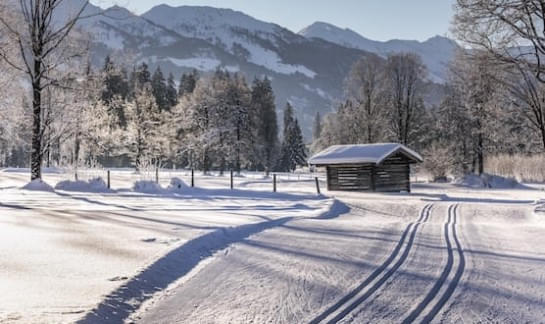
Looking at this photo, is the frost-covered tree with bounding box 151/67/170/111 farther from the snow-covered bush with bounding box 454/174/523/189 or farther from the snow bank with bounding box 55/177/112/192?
the snow bank with bounding box 55/177/112/192

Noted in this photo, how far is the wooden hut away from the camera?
1114 inches

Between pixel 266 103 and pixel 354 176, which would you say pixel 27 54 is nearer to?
pixel 354 176

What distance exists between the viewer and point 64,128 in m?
22.8

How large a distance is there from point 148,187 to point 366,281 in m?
16.3

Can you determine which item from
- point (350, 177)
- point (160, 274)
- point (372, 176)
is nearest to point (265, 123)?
point (350, 177)

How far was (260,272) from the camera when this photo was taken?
5.65m

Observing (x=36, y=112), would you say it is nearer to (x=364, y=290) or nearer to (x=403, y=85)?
(x=364, y=290)

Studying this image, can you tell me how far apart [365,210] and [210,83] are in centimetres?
3571

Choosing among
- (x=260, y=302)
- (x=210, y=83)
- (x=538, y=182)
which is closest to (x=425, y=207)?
(x=260, y=302)

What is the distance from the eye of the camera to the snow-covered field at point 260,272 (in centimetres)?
420

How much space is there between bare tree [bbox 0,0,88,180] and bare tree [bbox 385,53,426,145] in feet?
101

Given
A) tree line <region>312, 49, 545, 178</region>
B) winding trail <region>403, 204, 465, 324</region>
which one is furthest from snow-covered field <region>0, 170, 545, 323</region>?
tree line <region>312, 49, 545, 178</region>

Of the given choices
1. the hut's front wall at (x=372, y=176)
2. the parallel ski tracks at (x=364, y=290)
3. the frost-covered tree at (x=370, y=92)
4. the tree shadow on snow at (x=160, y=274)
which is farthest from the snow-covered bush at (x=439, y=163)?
the tree shadow on snow at (x=160, y=274)

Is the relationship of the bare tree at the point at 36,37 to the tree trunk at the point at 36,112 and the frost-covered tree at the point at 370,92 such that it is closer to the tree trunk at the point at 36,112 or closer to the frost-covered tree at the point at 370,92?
the tree trunk at the point at 36,112
